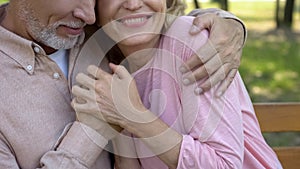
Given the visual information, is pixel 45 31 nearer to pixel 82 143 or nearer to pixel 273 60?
pixel 82 143

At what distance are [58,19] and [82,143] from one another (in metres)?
0.41

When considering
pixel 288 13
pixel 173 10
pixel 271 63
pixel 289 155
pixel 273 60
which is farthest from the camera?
pixel 288 13

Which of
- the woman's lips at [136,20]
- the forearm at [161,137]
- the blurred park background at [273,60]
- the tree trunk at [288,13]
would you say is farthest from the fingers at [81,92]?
the tree trunk at [288,13]

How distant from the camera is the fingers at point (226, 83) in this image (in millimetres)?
1756

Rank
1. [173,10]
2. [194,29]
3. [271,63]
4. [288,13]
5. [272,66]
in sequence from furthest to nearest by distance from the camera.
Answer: [288,13] < [271,63] < [272,66] < [173,10] < [194,29]

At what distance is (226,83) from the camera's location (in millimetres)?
1786

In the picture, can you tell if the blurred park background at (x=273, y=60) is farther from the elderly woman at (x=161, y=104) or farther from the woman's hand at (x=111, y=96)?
the woman's hand at (x=111, y=96)

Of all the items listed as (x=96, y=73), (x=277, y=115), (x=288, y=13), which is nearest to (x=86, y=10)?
(x=96, y=73)

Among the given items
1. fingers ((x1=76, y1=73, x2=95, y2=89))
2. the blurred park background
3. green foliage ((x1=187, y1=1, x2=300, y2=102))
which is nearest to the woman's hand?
fingers ((x1=76, y1=73, x2=95, y2=89))

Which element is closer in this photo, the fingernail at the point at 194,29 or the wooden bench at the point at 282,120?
the fingernail at the point at 194,29

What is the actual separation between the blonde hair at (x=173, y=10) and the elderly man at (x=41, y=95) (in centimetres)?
18

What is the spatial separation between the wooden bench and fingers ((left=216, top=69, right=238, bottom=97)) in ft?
2.59

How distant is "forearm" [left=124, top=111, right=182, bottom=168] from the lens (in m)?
1.74

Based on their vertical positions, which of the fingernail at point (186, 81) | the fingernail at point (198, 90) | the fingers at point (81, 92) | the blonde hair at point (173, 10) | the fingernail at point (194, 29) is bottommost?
the fingernail at point (198, 90)
